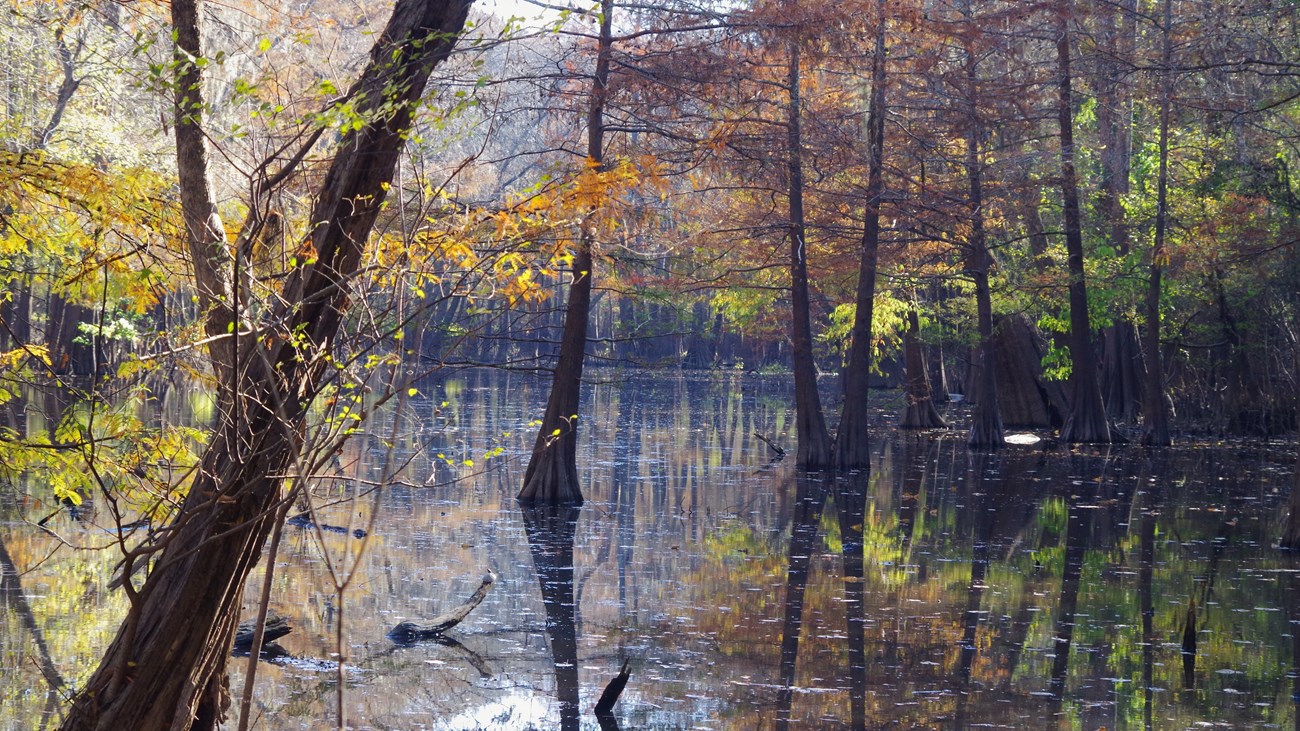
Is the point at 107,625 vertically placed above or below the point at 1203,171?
below

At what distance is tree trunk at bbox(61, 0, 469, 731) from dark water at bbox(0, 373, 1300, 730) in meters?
0.69

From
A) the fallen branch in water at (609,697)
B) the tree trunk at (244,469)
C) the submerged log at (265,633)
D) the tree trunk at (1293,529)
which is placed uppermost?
the tree trunk at (244,469)

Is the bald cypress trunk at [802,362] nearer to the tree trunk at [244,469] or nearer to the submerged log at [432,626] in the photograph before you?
the submerged log at [432,626]

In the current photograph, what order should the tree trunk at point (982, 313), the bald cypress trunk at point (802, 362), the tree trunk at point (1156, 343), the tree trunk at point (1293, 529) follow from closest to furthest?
the tree trunk at point (1293, 529), the bald cypress trunk at point (802, 362), the tree trunk at point (982, 313), the tree trunk at point (1156, 343)

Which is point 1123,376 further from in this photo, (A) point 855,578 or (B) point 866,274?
(A) point 855,578

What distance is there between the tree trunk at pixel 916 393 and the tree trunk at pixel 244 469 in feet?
82.6

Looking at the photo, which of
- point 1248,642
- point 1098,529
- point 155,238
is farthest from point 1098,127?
point 155,238

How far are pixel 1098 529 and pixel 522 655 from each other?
9156mm

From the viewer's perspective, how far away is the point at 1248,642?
9.73 meters

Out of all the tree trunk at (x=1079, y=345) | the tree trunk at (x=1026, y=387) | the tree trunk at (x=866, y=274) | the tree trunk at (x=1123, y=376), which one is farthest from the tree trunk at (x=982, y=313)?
the tree trunk at (x=1123, y=376)

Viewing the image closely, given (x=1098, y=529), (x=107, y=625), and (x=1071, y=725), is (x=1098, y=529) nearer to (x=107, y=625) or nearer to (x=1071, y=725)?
(x=1071, y=725)

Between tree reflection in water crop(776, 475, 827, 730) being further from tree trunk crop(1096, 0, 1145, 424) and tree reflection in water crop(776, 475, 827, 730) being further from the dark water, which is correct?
tree trunk crop(1096, 0, 1145, 424)

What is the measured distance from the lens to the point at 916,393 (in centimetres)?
3019

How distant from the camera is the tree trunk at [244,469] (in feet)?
16.7
